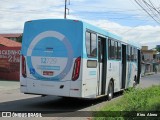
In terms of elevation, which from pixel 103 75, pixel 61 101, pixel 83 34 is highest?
pixel 83 34

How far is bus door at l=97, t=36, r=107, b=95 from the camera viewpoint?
610 inches

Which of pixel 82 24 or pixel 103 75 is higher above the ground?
pixel 82 24

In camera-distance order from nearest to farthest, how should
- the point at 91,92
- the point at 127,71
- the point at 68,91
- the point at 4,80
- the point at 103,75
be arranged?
the point at 68,91 < the point at 91,92 < the point at 103,75 < the point at 127,71 < the point at 4,80

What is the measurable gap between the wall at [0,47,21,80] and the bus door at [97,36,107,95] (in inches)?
640

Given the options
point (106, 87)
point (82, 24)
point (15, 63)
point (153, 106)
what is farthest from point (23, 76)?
point (15, 63)

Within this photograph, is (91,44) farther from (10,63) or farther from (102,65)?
(10,63)

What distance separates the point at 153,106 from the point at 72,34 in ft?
13.0

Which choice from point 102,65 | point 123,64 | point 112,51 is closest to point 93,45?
point 102,65

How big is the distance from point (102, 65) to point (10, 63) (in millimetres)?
17089

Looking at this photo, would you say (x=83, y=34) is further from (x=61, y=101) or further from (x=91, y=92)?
(x=61, y=101)

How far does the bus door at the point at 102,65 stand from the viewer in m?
15.5

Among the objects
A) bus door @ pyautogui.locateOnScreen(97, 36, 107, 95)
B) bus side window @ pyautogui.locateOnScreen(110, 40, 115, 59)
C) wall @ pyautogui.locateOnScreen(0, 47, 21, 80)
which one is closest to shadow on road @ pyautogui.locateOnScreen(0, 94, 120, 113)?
bus door @ pyautogui.locateOnScreen(97, 36, 107, 95)

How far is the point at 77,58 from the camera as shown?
13406 mm

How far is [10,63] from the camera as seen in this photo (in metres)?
31.7
